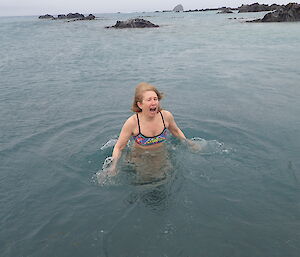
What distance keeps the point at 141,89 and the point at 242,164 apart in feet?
9.01

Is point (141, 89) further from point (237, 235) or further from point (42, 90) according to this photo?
point (42, 90)

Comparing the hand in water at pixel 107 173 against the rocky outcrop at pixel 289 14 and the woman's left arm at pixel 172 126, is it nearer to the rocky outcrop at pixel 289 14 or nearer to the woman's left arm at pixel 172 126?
the woman's left arm at pixel 172 126

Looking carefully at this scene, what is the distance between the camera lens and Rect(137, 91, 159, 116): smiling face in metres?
5.46

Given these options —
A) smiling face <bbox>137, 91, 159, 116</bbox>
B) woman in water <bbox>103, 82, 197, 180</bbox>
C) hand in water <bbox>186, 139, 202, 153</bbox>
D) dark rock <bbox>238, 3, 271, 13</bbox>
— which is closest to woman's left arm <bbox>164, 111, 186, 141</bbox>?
woman in water <bbox>103, 82, 197, 180</bbox>

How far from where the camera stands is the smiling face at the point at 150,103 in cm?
546

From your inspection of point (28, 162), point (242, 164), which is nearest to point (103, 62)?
point (28, 162)

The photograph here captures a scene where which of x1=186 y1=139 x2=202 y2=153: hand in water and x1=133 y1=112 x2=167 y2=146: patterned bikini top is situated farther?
x1=186 y1=139 x2=202 y2=153: hand in water

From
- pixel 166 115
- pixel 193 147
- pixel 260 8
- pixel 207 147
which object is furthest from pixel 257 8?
pixel 166 115

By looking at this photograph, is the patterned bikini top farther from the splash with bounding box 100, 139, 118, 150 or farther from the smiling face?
the splash with bounding box 100, 139, 118, 150

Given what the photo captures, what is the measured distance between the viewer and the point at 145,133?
6.11 meters

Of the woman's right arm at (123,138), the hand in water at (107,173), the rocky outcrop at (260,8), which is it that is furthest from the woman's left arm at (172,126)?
the rocky outcrop at (260,8)

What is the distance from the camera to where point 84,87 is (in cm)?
1360

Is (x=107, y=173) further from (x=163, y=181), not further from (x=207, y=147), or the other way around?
(x=207, y=147)

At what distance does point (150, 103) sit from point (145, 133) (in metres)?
0.83
